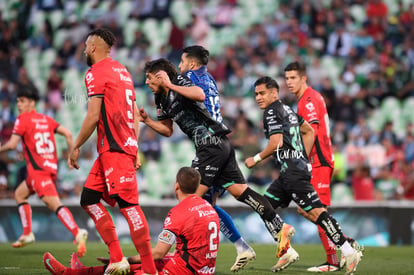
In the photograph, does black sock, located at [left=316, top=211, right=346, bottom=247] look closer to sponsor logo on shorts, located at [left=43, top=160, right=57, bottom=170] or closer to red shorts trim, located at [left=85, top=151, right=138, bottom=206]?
red shorts trim, located at [left=85, top=151, right=138, bottom=206]

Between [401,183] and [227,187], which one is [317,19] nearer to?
[401,183]

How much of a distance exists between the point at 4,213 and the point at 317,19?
36.4 ft

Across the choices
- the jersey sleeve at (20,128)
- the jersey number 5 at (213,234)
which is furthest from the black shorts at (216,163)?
the jersey sleeve at (20,128)

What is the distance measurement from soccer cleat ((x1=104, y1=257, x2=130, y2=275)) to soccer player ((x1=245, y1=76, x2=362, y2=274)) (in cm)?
217

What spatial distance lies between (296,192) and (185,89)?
2.20 meters

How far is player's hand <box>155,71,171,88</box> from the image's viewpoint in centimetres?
782

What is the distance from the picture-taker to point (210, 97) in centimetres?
858

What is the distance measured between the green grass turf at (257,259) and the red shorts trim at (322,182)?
40.2 inches

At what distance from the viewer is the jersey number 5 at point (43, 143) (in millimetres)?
11867

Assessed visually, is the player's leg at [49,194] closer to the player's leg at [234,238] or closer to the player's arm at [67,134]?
the player's arm at [67,134]

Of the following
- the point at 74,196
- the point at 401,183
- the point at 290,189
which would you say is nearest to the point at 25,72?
the point at 74,196

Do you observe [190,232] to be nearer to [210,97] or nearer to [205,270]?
[205,270]

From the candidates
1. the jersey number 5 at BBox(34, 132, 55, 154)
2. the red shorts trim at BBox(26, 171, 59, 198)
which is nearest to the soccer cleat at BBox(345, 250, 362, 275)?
the red shorts trim at BBox(26, 171, 59, 198)

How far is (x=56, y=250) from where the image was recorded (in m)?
12.0
